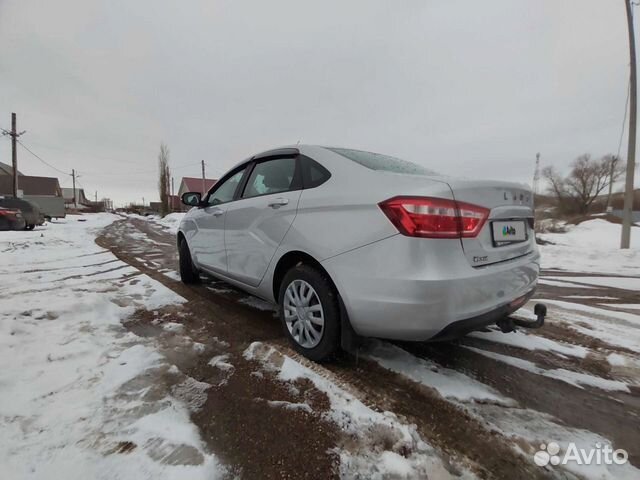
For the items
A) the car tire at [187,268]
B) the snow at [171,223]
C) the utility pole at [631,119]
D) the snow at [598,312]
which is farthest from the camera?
the snow at [171,223]

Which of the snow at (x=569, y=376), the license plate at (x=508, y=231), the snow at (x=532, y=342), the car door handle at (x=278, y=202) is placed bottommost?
the snow at (x=569, y=376)

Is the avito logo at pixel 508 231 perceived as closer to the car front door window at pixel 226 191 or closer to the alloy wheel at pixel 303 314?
the alloy wheel at pixel 303 314

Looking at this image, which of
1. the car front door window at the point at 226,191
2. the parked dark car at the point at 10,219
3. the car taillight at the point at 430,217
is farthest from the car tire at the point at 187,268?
the parked dark car at the point at 10,219

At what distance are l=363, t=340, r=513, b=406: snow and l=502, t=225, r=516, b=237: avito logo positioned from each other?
95 cm

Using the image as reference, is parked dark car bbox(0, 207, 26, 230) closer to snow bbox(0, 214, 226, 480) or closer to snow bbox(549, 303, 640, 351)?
snow bbox(0, 214, 226, 480)

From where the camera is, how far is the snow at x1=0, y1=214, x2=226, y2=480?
1.28 meters

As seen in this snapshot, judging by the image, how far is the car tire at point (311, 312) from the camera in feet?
6.41

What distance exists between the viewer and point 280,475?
4.12ft

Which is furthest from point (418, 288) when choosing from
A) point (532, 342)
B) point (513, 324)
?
point (532, 342)

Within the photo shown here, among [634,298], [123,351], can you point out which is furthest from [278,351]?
[634,298]

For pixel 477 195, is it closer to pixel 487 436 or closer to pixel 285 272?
pixel 487 436

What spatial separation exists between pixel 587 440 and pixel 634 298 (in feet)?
11.8

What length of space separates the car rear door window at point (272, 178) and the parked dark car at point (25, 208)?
14825 mm

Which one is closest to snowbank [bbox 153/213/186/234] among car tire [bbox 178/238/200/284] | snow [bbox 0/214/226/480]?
car tire [bbox 178/238/200/284]
